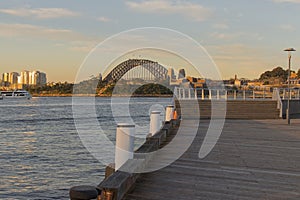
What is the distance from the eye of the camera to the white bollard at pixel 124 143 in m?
7.65

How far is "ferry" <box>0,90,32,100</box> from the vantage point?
156125 millimetres

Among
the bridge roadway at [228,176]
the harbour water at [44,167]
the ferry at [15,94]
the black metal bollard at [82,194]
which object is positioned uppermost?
the ferry at [15,94]

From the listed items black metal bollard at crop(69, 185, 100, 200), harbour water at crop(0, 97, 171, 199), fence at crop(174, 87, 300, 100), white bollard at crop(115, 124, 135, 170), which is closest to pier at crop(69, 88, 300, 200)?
white bollard at crop(115, 124, 135, 170)

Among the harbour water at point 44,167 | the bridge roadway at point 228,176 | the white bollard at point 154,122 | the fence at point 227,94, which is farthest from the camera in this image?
the fence at point 227,94

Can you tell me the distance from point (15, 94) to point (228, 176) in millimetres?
157702

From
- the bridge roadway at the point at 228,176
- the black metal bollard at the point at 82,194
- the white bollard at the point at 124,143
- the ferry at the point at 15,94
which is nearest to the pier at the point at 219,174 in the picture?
the bridge roadway at the point at 228,176

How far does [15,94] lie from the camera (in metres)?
157

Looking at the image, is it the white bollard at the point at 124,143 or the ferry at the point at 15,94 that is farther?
the ferry at the point at 15,94

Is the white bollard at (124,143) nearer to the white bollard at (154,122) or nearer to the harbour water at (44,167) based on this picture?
the white bollard at (154,122)

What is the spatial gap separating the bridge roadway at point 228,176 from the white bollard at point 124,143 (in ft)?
1.87

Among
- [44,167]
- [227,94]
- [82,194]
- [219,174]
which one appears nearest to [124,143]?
[219,174]

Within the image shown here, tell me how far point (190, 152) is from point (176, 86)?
67.8 feet

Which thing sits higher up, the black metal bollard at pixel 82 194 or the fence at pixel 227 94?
the fence at pixel 227 94

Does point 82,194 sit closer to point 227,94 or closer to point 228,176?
point 228,176
